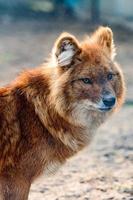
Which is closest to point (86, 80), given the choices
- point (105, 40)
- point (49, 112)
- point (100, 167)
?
point (49, 112)

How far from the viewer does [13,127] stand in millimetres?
5457

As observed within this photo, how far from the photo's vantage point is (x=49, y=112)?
5.56 m

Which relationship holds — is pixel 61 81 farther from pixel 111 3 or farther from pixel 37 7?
pixel 37 7

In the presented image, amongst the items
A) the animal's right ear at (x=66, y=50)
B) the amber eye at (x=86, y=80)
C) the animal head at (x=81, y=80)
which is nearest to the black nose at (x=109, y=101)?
the animal head at (x=81, y=80)

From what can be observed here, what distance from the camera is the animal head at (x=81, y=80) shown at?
17.9 ft

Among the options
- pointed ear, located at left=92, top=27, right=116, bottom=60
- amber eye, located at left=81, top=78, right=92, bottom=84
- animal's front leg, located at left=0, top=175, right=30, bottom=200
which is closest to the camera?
animal's front leg, located at left=0, top=175, right=30, bottom=200

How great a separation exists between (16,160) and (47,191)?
124 cm

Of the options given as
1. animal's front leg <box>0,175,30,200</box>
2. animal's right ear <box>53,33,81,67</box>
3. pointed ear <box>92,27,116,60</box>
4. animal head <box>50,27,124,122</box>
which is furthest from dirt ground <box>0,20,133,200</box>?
pointed ear <box>92,27,116,60</box>

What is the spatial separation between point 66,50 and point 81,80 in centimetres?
30

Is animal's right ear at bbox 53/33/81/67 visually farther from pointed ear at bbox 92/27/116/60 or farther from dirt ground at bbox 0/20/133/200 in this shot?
dirt ground at bbox 0/20/133/200

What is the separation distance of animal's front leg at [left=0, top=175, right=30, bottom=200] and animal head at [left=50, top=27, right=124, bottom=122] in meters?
0.73

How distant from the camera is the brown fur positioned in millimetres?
5406

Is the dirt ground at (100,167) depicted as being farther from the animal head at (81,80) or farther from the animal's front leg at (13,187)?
the animal head at (81,80)

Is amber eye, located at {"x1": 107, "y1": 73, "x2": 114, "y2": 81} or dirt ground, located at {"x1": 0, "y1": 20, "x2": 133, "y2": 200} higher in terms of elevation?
amber eye, located at {"x1": 107, "y1": 73, "x2": 114, "y2": 81}
